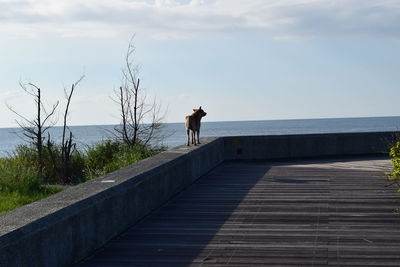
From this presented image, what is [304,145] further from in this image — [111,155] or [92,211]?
[92,211]

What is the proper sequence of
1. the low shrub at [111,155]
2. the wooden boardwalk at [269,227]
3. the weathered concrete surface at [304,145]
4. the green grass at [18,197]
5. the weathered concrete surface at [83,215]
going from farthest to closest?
the weathered concrete surface at [304,145]
the low shrub at [111,155]
the green grass at [18,197]
the wooden boardwalk at [269,227]
the weathered concrete surface at [83,215]

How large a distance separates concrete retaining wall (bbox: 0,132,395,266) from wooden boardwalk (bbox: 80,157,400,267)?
0.64 ft

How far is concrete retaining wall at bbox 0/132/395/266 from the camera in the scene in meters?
6.03

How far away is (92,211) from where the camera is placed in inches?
302

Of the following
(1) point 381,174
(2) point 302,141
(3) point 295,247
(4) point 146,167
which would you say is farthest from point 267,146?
(3) point 295,247

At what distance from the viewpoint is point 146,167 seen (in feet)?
35.4

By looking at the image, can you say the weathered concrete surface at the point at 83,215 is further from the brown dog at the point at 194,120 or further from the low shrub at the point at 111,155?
the low shrub at the point at 111,155

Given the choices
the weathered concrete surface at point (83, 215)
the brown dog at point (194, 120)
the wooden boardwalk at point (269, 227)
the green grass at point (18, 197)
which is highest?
the brown dog at point (194, 120)

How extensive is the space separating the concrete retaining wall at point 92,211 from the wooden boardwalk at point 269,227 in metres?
0.19

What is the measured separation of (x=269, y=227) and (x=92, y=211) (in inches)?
94.4

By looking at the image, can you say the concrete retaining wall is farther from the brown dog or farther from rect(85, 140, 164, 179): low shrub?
rect(85, 140, 164, 179): low shrub

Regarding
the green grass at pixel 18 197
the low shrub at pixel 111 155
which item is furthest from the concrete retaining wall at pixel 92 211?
the green grass at pixel 18 197

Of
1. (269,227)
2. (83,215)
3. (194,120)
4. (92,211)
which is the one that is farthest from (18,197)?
(83,215)

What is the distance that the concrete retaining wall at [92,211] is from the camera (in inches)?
237
